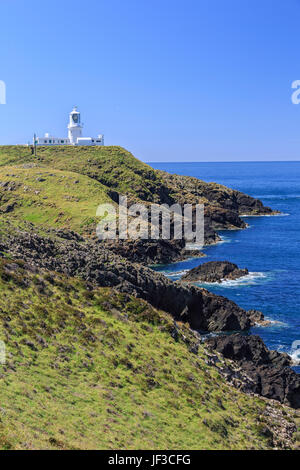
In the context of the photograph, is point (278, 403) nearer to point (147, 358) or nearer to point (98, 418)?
point (147, 358)

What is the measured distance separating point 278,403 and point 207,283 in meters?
38.4

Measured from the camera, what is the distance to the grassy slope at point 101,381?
26.3 metres

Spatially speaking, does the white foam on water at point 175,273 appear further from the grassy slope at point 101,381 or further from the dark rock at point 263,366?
the grassy slope at point 101,381

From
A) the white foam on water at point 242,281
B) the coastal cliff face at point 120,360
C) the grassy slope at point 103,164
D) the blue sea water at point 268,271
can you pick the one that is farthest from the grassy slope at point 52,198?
the coastal cliff face at point 120,360

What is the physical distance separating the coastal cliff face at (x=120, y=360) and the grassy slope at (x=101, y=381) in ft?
0.30

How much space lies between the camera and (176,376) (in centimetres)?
3719

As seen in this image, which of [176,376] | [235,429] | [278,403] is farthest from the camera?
[278,403]

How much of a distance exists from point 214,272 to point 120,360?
153ft

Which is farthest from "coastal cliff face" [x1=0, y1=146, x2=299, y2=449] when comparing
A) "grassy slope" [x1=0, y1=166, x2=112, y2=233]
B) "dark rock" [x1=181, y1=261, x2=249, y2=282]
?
"grassy slope" [x1=0, y1=166, x2=112, y2=233]

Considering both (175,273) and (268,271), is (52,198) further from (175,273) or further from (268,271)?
(268,271)

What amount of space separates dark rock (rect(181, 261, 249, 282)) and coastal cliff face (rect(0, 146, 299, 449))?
18.6 m

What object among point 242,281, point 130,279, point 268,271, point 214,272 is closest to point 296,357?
point 130,279
